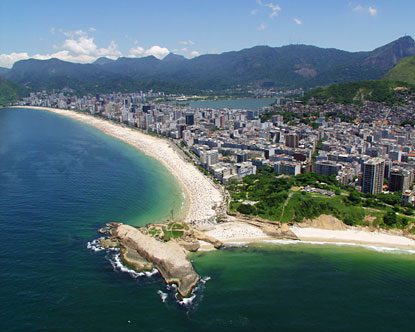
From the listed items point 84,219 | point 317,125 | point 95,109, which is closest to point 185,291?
point 84,219

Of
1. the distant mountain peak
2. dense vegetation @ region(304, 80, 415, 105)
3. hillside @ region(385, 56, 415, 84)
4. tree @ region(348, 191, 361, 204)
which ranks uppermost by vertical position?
the distant mountain peak

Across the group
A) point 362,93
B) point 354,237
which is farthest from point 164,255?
point 362,93

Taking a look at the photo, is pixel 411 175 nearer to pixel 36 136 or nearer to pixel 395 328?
pixel 395 328

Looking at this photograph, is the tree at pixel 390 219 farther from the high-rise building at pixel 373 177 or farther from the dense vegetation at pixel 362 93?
the dense vegetation at pixel 362 93

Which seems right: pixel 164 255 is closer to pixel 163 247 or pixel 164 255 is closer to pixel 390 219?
pixel 163 247

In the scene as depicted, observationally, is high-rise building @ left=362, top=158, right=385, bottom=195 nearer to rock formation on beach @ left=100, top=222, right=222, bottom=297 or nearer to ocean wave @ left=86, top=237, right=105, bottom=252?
rock formation on beach @ left=100, top=222, right=222, bottom=297

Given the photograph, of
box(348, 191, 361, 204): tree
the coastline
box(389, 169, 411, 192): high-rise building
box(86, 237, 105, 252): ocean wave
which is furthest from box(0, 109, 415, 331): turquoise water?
box(389, 169, 411, 192): high-rise building

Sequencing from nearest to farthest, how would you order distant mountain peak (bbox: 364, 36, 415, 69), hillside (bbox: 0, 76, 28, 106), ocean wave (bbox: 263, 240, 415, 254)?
ocean wave (bbox: 263, 240, 415, 254)
hillside (bbox: 0, 76, 28, 106)
distant mountain peak (bbox: 364, 36, 415, 69)
